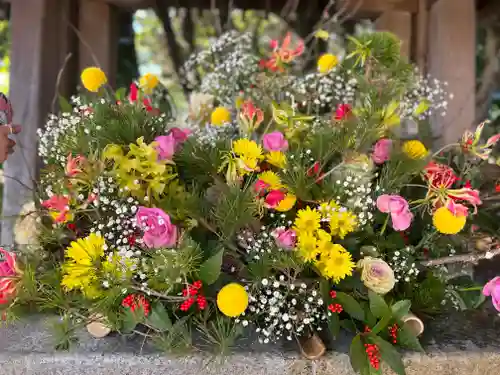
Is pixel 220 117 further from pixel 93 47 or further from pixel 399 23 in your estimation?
pixel 399 23

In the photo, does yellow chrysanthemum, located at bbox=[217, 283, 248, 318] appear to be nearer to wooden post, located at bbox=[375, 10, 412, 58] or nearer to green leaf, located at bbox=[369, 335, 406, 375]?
green leaf, located at bbox=[369, 335, 406, 375]

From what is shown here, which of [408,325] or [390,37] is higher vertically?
[390,37]

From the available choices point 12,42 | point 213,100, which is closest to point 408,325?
point 213,100

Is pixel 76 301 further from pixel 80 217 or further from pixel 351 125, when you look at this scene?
pixel 351 125

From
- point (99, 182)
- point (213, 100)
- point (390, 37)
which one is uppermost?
point (390, 37)

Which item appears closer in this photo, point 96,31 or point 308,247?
point 308,247

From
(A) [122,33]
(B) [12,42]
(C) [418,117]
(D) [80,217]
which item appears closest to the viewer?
(D) [80,217]

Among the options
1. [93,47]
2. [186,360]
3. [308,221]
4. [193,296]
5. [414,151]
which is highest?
[93,47]

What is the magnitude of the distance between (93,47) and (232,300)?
3.40 ft

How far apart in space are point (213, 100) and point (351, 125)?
0.59 metres

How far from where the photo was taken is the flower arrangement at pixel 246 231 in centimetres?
80

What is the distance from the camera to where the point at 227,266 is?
35.8 inches

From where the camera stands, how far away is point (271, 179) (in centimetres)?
86

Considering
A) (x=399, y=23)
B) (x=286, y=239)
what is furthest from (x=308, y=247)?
(x=399, y=23)
